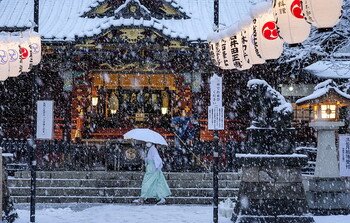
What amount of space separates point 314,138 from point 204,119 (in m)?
4.63

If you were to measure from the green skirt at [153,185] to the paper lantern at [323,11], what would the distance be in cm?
882

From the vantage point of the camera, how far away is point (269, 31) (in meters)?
11.9

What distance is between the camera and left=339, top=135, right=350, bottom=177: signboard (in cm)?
1481

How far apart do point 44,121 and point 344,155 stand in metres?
7.32

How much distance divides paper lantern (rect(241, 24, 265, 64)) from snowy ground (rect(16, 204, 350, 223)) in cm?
375

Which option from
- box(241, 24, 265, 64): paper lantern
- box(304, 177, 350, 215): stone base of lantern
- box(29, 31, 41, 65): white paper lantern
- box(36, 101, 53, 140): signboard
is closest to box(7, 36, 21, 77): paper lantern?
box(29, 31, 41, 65): white paper lantern

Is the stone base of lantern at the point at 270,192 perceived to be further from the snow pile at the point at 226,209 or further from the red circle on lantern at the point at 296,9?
the red circle on lantern at the point at 296,9

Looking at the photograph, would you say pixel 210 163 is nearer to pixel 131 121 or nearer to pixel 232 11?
pixel 131 121

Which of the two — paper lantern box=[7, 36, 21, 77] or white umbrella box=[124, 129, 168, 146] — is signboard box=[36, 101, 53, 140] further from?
white umbrella box=[124, 129, 168, 146]

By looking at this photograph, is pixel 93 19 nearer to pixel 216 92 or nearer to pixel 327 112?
pixel 327 112

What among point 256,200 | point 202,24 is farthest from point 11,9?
point 256,200

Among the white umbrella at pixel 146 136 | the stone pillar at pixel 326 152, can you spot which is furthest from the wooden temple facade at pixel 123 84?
the stone pillar at pixel 326 152

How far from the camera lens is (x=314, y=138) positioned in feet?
81.5

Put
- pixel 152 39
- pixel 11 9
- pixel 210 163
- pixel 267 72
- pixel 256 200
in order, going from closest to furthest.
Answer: pixel 256 200 < pixel 210 163 < pixel 152 39 < pixel 267 72 < pixel 11 9
